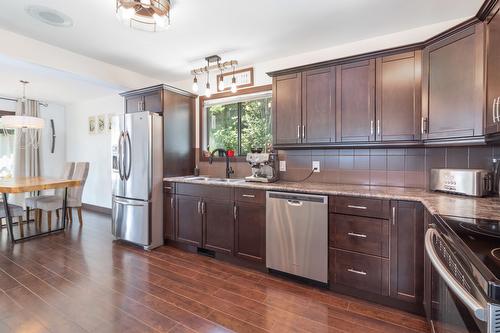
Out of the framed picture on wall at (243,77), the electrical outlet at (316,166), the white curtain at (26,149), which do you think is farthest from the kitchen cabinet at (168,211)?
the white curtain at (26,149)

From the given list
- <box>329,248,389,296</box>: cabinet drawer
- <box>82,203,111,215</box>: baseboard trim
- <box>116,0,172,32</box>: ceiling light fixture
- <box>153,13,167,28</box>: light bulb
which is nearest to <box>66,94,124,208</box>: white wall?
<box>82,203,111,215</box>: baseboard trim

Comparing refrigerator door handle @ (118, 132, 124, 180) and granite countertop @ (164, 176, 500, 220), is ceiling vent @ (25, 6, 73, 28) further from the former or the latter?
granite countertop @ (164, 176, 500, 220)

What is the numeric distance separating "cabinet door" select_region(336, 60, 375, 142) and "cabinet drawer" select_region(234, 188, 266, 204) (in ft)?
3.13

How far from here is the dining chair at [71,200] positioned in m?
3.90

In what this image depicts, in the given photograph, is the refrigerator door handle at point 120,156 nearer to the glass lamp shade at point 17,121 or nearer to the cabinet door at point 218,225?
the cabinet door at point 218,225

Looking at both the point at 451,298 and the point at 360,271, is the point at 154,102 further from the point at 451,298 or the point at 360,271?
the point at 451,298

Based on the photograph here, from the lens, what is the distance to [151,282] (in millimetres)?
2400

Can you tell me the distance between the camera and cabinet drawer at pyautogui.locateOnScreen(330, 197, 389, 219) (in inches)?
79.6

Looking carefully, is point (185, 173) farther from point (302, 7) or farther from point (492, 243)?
point (492, 243)

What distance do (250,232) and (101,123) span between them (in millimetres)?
4341

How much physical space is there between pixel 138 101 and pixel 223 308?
2946 millimetres

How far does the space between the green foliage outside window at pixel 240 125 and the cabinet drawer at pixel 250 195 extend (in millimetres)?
907

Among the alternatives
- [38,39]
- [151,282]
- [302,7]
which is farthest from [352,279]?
[38,39]

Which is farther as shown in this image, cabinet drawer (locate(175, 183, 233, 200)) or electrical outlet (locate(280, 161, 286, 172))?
electrical outlet (locate(280, 161, 286, 172))
